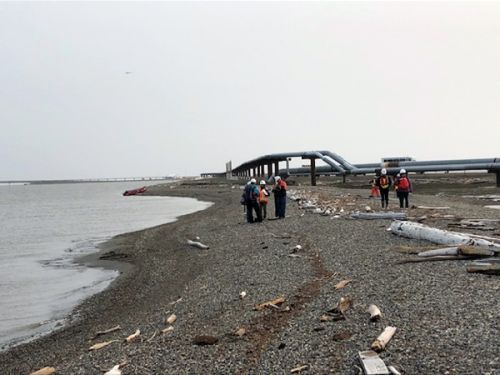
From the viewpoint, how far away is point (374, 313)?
27.3 feet

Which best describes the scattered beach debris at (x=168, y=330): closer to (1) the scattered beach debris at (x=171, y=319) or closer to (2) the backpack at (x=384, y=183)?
(1) the scattered beach debris at (x=171, y=319)

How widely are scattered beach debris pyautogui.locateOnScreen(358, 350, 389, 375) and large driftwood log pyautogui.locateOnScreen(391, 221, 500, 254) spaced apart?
21.3ft

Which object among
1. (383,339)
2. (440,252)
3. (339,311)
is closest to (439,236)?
(440,252)

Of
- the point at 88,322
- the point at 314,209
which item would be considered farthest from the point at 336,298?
the point at 314,209

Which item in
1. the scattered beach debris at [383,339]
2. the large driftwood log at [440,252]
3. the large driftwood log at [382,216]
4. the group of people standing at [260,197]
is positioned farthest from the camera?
the group of people standing at [260,197]

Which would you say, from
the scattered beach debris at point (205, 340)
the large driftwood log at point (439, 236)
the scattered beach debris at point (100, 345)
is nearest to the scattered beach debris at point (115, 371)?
the scattered beach debris at point (205, 340)

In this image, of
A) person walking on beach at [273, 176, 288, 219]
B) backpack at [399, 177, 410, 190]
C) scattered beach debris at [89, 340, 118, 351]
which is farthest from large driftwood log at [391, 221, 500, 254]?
backpack at [399, 177, 410, 190]

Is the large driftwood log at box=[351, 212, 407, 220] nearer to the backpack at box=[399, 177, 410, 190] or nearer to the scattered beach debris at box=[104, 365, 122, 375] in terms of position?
the backpack at box=[399, 177, 410, 190]

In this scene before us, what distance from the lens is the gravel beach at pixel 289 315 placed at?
707 centimetres

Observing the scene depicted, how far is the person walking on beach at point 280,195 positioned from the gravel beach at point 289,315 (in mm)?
5352

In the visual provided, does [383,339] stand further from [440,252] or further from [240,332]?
[440,252]

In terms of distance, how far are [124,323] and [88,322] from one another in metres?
1.27

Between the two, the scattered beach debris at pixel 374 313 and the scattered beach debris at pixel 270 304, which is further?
the scattered beach debris at pixel 270 304

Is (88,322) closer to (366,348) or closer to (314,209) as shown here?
(366,348)
